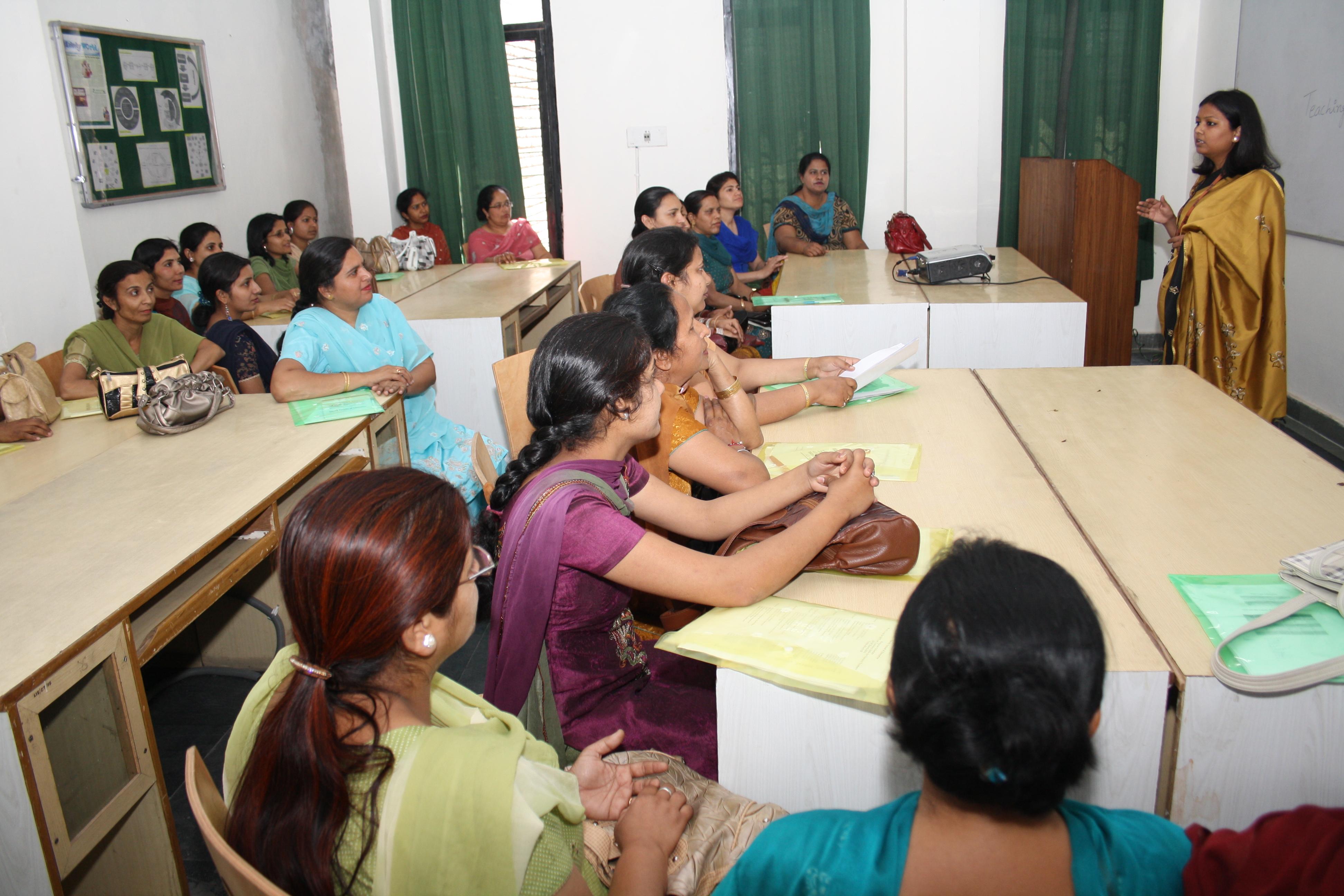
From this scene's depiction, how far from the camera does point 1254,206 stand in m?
3.10

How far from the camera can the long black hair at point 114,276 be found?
9.80 feet

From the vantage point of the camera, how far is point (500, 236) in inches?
219

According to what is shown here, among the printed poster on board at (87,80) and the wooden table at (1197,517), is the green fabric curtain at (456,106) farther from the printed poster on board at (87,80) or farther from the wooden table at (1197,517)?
the wooden table at (1197,517)

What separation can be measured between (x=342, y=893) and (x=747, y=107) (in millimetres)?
5434

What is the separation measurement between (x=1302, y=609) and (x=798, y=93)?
16.2 feet

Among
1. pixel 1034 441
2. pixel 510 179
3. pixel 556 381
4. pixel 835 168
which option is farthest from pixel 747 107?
pixel 556 381

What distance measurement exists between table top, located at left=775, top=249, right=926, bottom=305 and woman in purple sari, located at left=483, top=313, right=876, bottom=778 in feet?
6.14

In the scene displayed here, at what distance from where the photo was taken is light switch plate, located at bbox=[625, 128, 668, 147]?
586 cm

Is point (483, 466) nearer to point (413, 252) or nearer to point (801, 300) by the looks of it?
point (801, 300)

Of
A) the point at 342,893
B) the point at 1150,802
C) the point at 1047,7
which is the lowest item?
the point at 1150,802

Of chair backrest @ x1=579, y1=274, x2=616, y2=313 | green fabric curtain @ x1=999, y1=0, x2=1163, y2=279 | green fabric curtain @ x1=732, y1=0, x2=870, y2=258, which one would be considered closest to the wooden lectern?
green fabric curtain @ x1=999, y1=0, x2=1163, y2=279

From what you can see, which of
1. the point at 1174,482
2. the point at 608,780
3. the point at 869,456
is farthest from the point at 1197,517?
the point at 608,780

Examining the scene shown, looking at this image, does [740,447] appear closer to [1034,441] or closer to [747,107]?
[1034,441]

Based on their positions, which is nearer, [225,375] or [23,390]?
[23,390]
